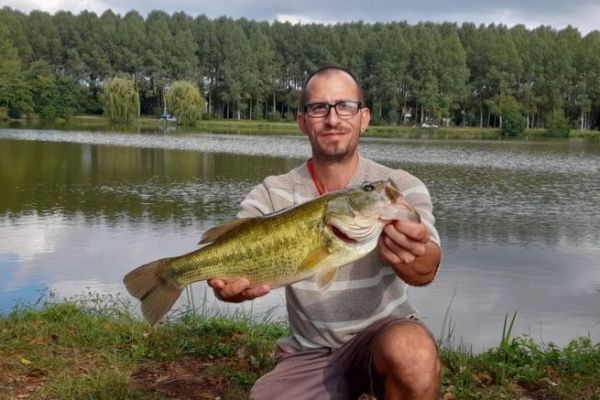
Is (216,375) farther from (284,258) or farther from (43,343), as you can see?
(284,258)

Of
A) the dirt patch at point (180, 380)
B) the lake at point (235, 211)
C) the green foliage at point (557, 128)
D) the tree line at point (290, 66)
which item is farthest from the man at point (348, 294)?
the tree line at point (290, 66)

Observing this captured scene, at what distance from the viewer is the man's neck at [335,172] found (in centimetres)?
354

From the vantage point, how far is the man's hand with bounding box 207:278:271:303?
10.0 ft

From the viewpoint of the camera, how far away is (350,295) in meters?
3.29

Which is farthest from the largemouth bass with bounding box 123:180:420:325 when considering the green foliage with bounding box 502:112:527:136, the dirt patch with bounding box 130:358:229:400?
the green foliage with bounding box 502:112:527:136

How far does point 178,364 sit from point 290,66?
100875 mm

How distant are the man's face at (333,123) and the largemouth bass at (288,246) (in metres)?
0.67

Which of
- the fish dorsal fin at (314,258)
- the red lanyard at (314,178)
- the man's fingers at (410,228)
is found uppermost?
the red lanyard at (314,178)

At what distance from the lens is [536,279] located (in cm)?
1091

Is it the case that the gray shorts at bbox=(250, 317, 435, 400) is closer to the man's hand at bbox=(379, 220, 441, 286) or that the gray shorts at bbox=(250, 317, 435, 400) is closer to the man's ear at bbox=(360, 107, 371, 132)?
the man's hand at bbox=(379, 220, 441, 286)

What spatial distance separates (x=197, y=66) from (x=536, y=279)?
96.6 m

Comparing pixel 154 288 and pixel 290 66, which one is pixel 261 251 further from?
pixel 290 66

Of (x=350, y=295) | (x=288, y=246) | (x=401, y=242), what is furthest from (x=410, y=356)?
(x=288, y=246)

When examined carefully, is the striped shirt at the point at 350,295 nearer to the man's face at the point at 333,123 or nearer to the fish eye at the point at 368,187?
the man's face at the point at 333,123
